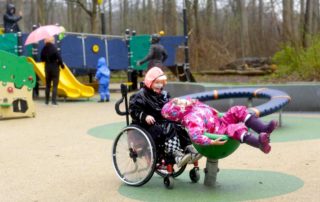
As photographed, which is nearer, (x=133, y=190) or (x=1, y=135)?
(x=133, y=190)

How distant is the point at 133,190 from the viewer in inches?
233

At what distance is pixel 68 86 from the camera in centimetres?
1731

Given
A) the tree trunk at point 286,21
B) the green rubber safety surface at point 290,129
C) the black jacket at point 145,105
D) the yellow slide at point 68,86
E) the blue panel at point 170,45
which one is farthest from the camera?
the blue panel at point 170,45

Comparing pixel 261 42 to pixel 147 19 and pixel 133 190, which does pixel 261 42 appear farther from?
pixel 133 190

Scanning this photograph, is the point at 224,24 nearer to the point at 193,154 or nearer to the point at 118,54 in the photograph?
the point at 118,54

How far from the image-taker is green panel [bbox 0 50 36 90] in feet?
41.6

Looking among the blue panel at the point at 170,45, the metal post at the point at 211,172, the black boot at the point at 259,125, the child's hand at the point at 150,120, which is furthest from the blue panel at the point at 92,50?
the black boot at the point at 259,125

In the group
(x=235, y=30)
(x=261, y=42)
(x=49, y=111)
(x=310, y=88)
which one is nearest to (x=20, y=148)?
(x=49, y=111)

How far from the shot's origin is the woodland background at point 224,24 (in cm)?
1734

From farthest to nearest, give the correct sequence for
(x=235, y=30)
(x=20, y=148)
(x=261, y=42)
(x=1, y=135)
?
1. (x=235, y=30)
2. (x=261, y=42)
3. (x=1, y=135)
4. (x=20, y=148)

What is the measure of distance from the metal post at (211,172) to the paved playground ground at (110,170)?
0.07 m

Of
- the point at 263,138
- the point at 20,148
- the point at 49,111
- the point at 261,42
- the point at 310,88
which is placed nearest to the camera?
the point at 263,138

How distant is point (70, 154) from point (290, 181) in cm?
328

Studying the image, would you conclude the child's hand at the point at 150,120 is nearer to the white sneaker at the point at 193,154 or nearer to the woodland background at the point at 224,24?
the white sneaker at the point at 193,154
